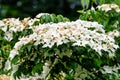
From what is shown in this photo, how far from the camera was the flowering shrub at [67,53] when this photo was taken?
4.38 m

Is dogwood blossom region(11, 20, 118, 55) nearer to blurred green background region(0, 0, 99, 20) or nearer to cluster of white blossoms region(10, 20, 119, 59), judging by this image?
cluster of white blossoms region(10, 20, 119, 59)

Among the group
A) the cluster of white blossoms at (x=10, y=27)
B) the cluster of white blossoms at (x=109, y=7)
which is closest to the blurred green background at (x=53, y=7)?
the cluster of white blossoms at (x=10, y=27)

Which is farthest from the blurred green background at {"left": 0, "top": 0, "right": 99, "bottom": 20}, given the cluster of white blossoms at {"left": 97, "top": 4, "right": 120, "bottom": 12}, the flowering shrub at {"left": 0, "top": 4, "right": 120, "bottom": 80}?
the flowering shrub at {"left": 0, "top": 4, "right": 120, "bottom": 80}

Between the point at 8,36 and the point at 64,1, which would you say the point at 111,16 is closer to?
the point at 8,36

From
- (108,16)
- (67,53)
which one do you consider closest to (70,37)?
(67,53)

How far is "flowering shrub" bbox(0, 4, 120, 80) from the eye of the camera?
438 centimetres

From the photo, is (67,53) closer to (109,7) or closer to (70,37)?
(70,37)

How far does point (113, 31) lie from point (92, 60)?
37 cm

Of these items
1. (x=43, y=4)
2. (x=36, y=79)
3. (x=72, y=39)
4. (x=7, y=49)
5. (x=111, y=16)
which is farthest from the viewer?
(x=43, y=4)

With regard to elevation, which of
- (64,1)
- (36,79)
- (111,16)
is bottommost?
(64,1)

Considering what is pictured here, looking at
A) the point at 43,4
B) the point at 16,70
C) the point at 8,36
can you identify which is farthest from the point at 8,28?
the point at 43,4

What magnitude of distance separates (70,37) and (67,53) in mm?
132

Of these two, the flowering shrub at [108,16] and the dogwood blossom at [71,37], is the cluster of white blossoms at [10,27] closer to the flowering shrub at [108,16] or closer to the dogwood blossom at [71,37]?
the dogwood blossom at [71,37]

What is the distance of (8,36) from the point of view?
498 cm
